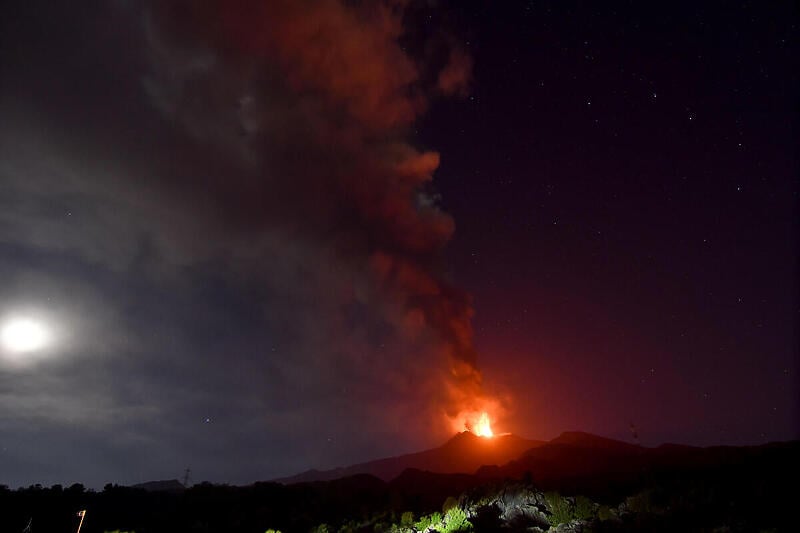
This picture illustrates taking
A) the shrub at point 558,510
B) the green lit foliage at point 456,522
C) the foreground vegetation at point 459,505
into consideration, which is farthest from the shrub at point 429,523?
the shrub at point 558,510

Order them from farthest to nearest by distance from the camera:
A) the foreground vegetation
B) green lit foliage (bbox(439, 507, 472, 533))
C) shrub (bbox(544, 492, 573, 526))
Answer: green lit foliage (bbox(439, 507, 472, 533)) → shrub (bbox(544, 492, 573, 526)) → the foreground vegetation

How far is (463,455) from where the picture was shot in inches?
5517

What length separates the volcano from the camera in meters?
127

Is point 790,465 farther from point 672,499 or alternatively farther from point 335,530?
point 335,530

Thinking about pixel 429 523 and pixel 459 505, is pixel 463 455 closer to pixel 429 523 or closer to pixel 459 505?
pixel 459 505

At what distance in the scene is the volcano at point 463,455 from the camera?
12738 centimetres

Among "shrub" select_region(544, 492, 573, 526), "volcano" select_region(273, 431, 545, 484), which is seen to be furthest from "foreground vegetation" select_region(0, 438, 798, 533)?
"volcano" select_region(273, 431, 545, 484)

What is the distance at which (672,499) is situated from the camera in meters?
18.0

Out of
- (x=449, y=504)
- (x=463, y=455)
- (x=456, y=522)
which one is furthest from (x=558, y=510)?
(x=463, y=455)

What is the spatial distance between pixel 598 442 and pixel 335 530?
4371 inches

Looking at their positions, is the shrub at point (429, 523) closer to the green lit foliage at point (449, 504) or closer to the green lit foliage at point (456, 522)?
the green lit foliage at point (456, 522)

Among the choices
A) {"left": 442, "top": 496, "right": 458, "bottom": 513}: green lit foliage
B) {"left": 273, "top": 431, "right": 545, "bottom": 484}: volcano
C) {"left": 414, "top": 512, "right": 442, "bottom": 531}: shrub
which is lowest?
{"left": 414, "top": 512, "right": 442, "bottom": 531}: shrub

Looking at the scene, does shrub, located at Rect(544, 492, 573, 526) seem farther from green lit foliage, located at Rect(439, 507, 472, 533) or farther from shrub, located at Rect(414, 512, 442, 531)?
shrub, located at Rect(414, 512, 442, 531)

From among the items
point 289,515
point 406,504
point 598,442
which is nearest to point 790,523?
point 406,504
